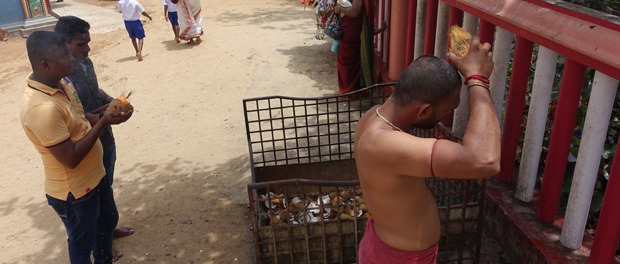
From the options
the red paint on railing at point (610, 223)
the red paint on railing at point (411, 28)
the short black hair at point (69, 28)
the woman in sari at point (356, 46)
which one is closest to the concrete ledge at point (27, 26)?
the woman in sari at point (356, 46)

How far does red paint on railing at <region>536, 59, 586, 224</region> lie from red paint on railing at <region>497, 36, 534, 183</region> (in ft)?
1.26

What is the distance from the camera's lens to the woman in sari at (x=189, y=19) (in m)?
10.2

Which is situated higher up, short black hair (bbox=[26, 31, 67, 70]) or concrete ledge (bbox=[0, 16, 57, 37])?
short black hair (bbox=[26, 31, 67, 70])

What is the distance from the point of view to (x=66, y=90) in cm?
311

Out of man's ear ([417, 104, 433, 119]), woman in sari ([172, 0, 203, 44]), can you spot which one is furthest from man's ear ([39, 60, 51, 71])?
woman in sari ([172, 0, 203, 44])

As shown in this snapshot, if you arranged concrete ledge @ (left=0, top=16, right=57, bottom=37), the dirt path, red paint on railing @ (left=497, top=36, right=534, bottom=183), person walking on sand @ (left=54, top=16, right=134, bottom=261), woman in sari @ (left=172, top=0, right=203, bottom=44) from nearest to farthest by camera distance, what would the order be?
1. red paint on railing @ (left=497, top=36, right=534, bottom=183)
2. person walking on sand @ (left=54, top=16, right=134, bottom=261)
3. the dirt path
4. woman in sari @ (left=172, top=0, right=203, bottom=44)
5. concrete ledge @ (left=0, top=16, right=57, bottom=37)

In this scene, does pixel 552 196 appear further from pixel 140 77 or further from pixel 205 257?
pixel 140 77

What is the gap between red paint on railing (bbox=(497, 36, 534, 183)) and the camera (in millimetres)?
3074

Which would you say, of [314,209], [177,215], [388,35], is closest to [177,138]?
[177,215]

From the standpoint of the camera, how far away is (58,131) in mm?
2783

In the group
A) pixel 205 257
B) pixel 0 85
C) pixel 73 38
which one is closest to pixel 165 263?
pixel 205 257

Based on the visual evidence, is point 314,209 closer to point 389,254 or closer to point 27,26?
point 389,254

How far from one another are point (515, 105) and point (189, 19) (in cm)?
826

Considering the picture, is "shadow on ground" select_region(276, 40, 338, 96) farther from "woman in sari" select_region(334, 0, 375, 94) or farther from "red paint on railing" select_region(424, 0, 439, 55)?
"red paint on railing" select_region(424, 0, 439, 55)
